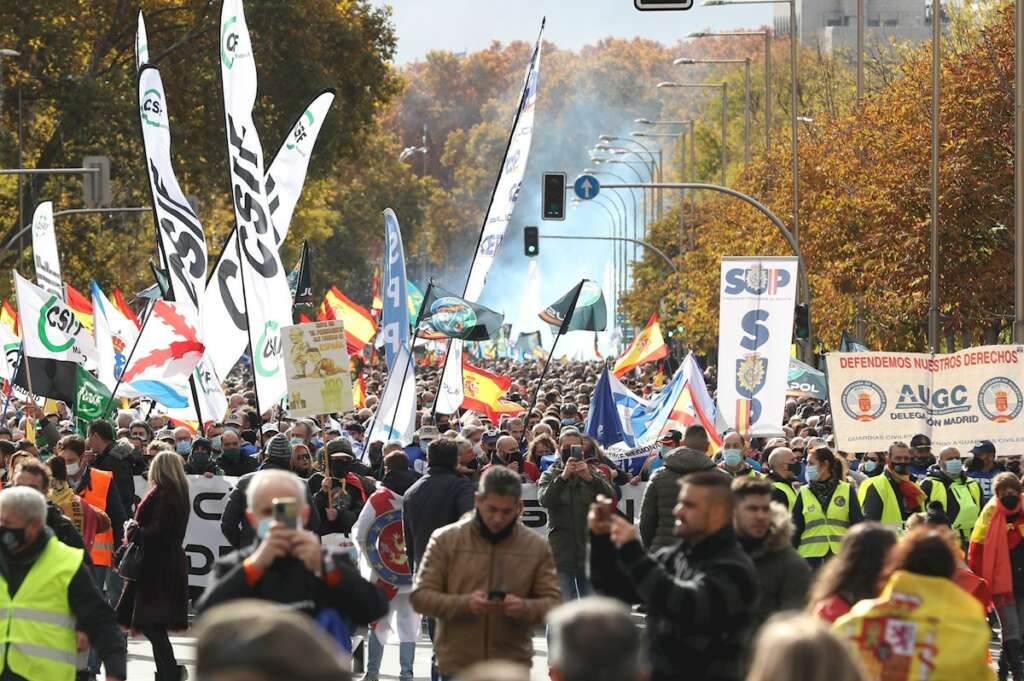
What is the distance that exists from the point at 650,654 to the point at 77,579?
2316mm

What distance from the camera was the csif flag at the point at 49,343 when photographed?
21.0 metres

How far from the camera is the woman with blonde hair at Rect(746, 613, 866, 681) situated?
429 cm

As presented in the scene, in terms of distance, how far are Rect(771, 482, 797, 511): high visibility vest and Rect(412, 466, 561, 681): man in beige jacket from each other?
523 cm

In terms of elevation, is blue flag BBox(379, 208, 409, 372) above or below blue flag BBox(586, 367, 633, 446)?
above

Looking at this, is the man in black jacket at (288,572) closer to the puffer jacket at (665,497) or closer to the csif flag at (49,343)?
the puffer jacket at (665,497)

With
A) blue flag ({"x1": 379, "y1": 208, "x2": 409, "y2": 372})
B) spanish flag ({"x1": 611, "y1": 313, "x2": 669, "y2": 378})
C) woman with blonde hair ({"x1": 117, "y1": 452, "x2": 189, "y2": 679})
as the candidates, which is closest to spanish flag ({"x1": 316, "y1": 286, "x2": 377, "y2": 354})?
spanish flag ({"x1": 611, "y1": 313, "x2": 669, "y2": 378})

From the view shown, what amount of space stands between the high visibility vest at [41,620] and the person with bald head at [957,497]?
24.5 ft

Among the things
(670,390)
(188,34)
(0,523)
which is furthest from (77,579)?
(188,34)

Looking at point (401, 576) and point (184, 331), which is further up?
point (184, 331)

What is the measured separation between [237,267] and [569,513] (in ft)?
22.8

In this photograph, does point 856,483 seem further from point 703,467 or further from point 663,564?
point 663,564

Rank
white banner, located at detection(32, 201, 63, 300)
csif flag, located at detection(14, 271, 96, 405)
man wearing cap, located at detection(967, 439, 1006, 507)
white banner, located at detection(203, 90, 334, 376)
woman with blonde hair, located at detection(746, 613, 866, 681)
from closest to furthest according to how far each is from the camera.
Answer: woman with blonde hair, located at detection(746, 613, 866, 681), man wearing cap, located at detection(967, 439, 1006, 507), white banner, located at detection(203, 90, 334, 376), csif flag, located at detection(14, 271, 96, 405), white banner, located at detection(32, 201, 63, 300)

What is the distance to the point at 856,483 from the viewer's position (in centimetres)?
1592

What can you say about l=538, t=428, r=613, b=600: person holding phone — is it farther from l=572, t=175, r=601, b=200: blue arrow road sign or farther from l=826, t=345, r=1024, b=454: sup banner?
l=572, t=175, r=601, b=200: blue arrow road sign
